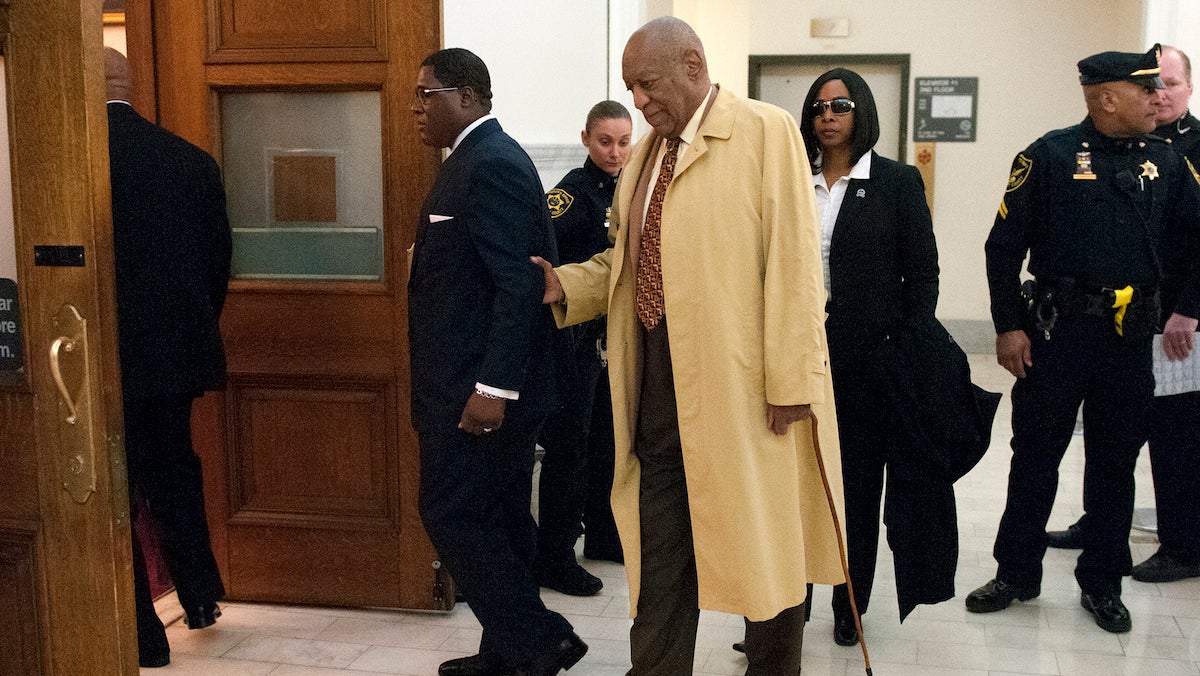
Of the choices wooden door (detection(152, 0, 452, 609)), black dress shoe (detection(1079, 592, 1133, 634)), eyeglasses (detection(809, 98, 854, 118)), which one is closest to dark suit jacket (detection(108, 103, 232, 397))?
wooden door (detection(152, 0, 452, 609))

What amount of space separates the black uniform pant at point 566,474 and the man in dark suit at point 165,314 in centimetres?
105

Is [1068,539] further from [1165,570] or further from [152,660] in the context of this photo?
[152,660]

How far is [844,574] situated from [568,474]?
1.29m

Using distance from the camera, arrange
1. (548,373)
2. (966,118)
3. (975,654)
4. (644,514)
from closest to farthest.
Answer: (644,514) < (548,373) < (975,654) < (966,118)

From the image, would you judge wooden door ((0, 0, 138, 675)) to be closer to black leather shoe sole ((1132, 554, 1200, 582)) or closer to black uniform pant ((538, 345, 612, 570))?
black uniform pant ((538, 345, 612, 570))

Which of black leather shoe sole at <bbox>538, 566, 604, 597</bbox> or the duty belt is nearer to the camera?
the duty belt

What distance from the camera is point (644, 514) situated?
2.78 m

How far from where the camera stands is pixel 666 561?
109 inches

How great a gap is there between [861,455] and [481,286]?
1.16 meters

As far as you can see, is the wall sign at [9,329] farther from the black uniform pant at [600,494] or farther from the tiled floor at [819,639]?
the black uniform pant at [600,494]

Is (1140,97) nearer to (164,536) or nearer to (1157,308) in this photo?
(1157,308)

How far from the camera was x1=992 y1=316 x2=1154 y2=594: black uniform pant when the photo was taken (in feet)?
11.6

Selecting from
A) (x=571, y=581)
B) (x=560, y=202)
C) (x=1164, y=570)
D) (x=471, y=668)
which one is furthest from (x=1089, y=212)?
(x=471, y=668)

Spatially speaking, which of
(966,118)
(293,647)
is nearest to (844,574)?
(293,647)
